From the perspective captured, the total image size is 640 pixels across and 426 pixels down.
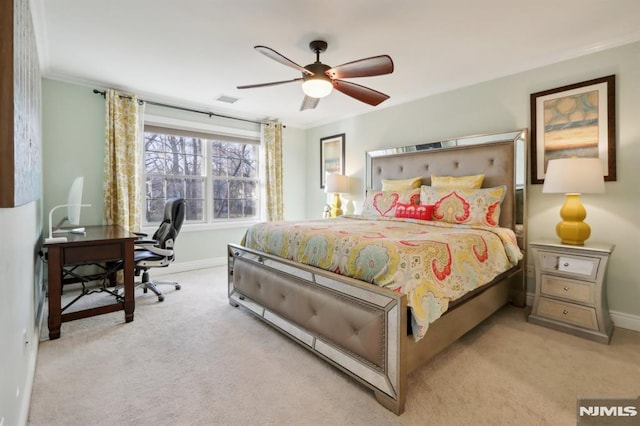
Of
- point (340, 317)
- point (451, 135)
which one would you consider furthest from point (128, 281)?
point (451, 135)

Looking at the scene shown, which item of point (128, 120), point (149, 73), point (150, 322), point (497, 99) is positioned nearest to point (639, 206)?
point (497, 99)

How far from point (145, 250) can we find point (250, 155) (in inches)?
99.1

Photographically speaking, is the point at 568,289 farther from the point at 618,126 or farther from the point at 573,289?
the point at 618,126

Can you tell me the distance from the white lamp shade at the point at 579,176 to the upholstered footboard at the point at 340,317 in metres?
1.91

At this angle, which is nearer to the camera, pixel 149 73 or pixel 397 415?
pixel 397 415

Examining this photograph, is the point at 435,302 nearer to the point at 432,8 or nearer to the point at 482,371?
the point at 482,371

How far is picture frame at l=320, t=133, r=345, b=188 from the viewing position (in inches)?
200

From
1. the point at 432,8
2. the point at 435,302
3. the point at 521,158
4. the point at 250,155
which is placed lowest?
the point at 435,302

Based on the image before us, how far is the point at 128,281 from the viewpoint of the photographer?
2.62 metres

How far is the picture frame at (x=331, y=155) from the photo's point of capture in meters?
5.08

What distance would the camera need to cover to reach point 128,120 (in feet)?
12.6

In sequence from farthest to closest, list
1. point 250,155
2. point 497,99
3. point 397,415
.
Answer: point 250,155 < point 497,99 < point 397,415

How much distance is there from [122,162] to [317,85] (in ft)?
9.14

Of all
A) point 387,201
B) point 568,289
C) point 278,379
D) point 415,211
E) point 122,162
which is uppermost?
point 122,162
